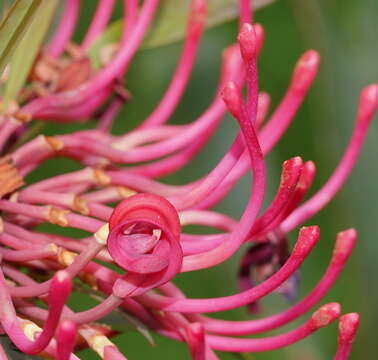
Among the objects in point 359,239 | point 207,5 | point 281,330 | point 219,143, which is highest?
point 207,5

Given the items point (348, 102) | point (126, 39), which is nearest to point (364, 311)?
point (348, 102)

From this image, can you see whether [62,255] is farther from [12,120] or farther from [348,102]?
[348,102]

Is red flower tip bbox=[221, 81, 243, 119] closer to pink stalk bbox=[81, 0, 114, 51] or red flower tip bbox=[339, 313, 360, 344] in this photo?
red flower tip bbox=[339, 313, 360, 344]

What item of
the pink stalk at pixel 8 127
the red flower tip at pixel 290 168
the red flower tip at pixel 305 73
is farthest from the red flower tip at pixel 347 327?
the pink stalk at pixel 8 127

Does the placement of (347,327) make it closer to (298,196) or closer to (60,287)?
(298,196)

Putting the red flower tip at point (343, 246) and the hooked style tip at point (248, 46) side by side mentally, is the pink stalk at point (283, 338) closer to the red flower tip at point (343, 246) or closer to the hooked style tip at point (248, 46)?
the red flower tip at point (343, 246)

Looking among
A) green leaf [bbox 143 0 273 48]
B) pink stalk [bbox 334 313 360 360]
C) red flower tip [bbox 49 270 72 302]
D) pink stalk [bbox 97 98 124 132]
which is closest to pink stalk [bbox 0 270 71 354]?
red flower tip [bbox 49 270 72 302]
